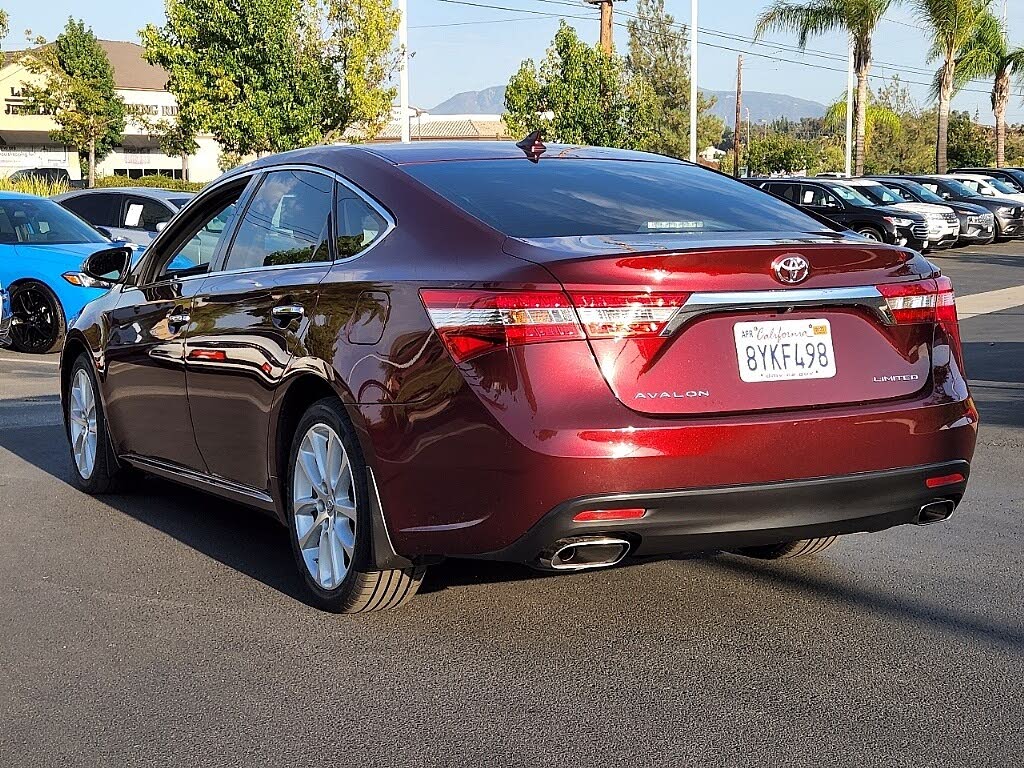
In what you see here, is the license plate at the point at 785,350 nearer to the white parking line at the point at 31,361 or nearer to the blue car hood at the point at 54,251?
the white parking line at the point at 31,361

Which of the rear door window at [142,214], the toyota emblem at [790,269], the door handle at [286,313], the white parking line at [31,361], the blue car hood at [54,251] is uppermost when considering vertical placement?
the toyota emblem at [790,269]

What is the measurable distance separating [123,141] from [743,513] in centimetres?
7391

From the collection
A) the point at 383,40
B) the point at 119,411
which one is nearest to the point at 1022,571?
the point at 119,411

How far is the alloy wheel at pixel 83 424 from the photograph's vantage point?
725 cm

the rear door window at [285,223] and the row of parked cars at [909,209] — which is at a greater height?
the rear door window at [285,223]

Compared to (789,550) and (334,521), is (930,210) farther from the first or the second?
(334,521)

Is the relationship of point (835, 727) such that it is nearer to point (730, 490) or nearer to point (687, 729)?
point (687, 729)

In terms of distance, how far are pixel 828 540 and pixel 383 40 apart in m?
34.4

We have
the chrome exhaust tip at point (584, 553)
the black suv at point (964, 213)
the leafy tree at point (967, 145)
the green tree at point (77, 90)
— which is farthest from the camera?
the leafy tree at point (967, 145)

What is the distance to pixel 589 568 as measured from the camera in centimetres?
449

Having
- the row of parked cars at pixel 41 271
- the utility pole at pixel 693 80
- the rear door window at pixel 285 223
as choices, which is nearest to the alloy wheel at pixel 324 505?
the rear door window at pixel 285 223

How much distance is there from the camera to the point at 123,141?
7431 centimetres

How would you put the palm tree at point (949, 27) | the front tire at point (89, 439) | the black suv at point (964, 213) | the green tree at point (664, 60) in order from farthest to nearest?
1. the green tree at point (664, 60)
2. the palm tree at point (949, 27)
3. the black suv at point (964, 213)
4. the front tire at point (89, 439)

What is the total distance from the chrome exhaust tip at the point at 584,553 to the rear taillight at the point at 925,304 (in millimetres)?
1158
